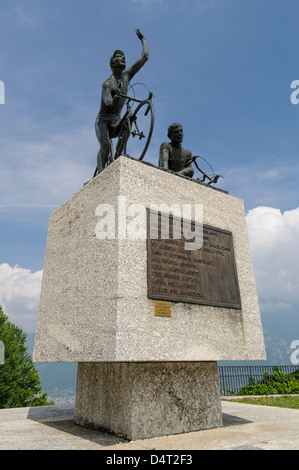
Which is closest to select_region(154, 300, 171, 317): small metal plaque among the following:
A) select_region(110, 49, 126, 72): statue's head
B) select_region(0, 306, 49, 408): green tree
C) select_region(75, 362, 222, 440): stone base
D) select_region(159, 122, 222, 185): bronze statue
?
select_region(75, 362, 222, 440): stone base

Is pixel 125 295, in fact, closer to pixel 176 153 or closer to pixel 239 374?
pixel 176 153

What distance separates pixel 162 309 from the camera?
4.51 meters

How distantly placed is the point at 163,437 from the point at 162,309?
1647 mm

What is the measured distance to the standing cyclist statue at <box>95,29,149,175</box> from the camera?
625cm

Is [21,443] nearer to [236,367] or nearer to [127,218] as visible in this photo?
[127,218]

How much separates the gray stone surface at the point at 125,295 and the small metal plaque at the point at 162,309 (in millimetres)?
73

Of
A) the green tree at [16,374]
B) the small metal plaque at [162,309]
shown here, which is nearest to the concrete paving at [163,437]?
the small metal plaque at [162,309]

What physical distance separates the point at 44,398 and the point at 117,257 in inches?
547

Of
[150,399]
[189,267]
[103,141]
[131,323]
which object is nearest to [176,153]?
[103,141]

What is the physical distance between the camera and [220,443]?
392cm

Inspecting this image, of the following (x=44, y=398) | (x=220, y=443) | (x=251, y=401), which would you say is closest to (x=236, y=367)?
(x=251, y=401)

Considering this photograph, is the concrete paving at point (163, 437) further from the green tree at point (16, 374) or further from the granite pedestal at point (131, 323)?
the green tree at point (16, 374)

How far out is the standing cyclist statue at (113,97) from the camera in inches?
246

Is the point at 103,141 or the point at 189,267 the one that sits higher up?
the point at 103,141
